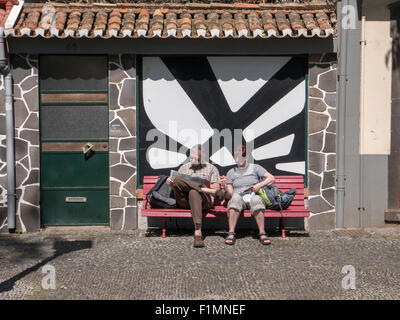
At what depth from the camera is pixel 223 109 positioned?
7.79 m

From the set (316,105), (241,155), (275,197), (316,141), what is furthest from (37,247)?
(316,105)

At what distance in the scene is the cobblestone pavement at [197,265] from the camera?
482 cm

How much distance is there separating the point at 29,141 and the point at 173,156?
7.29 ft

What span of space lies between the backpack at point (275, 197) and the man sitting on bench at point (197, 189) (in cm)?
62

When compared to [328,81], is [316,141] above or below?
below

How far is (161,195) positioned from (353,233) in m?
2.91

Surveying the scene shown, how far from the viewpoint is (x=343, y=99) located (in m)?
7.63

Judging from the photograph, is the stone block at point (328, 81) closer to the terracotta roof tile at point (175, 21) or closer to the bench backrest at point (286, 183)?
the terracotta roof tile at point (175, 21)

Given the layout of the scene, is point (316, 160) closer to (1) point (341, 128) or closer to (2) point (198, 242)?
(1) point (341, 128)

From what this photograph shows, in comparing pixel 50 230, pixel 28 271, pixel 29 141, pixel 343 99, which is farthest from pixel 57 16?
pixel 343 99

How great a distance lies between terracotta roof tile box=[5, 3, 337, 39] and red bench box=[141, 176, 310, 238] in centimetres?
215

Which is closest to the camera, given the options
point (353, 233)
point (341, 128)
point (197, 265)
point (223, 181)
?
point (197, 265)

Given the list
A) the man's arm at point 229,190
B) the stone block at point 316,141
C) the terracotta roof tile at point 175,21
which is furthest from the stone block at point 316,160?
the terracotta roof tile at point 175,21

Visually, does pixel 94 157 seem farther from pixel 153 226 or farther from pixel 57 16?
pixel 57 16
